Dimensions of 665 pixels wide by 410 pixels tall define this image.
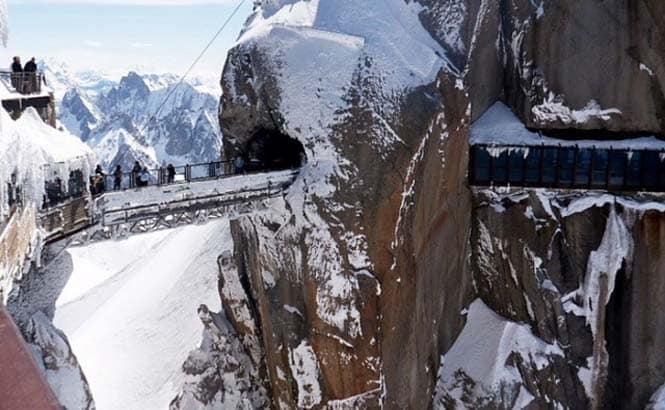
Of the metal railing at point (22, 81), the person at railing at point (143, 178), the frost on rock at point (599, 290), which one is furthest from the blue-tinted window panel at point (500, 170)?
the metal railing at point (22, 81)

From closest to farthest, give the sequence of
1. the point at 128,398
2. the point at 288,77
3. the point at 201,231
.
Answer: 1. the point at 288,77
2. the point at 128,398
3. the point at 201,231

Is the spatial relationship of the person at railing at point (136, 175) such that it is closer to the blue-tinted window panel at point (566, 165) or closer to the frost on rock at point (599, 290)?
the blue-tinted window panel at point (566, 165)

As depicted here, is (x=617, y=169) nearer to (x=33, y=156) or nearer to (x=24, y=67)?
(x=33, y=156)

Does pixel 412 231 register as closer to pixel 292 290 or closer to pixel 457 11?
pixel 292 290

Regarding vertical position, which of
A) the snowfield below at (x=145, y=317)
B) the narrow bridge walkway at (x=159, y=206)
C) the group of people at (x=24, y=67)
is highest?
the group of people at (x=24, y=67)

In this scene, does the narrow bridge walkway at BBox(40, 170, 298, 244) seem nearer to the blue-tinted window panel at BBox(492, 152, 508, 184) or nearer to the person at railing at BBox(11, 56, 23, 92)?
the person at railing at BBox(11, 56, 23, 92)

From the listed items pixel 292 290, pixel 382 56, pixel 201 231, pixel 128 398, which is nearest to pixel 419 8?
pixel 382 56

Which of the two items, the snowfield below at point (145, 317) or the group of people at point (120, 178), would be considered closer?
the group of people at point (120, 178)
